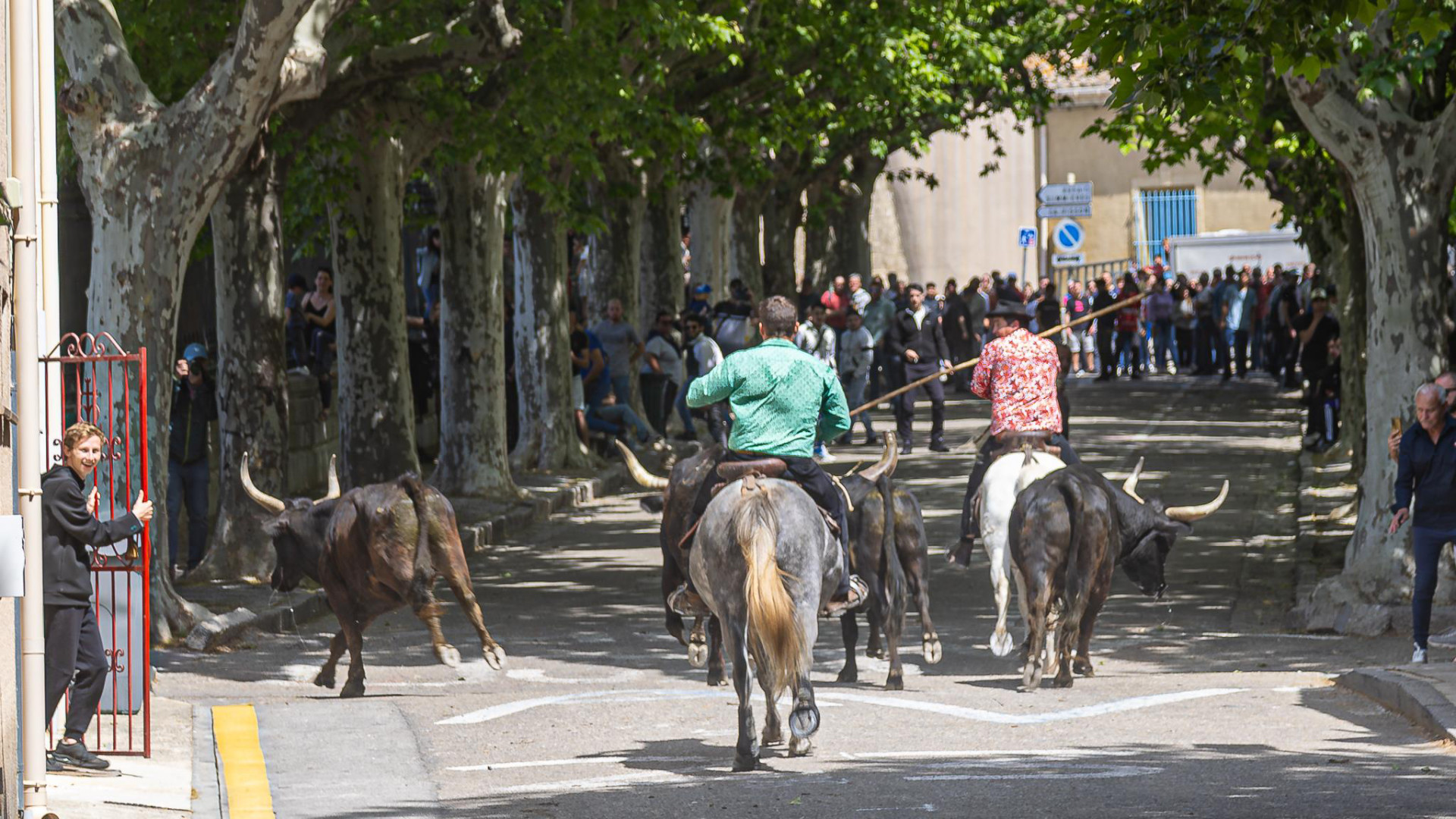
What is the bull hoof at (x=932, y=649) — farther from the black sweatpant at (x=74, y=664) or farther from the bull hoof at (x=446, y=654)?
the black sweatpant at (x=74, y=664)

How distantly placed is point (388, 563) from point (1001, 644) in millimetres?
3323

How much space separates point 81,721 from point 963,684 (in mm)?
4835

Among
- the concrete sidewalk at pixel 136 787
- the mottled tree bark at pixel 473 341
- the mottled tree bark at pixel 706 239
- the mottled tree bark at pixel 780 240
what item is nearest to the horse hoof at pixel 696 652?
the concrete sidewalk at pixel 136 787

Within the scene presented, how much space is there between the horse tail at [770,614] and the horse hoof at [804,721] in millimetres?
133

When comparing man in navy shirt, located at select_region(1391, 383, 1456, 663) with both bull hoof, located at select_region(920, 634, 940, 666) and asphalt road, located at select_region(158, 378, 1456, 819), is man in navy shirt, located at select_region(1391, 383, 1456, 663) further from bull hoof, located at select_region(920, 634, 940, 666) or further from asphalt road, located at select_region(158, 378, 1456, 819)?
bull hoof, located at select_region(920, 634, 940, 666)

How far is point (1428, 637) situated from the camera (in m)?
13.5

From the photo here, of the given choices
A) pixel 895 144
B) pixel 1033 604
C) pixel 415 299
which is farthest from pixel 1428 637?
pixel 895 144

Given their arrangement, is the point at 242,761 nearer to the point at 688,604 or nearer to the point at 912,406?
the point at 688,604

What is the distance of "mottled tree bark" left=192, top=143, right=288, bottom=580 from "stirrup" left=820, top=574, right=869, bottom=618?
7033 millimetres

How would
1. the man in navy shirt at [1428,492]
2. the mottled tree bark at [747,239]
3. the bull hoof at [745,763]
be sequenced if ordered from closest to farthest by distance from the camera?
the bull hoof at [745,763] → the man in navy shirt at [1428,492] → the mottled tree bark at [747,239]

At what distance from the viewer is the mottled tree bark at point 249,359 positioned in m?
16.8

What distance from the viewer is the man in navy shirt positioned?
504 inches

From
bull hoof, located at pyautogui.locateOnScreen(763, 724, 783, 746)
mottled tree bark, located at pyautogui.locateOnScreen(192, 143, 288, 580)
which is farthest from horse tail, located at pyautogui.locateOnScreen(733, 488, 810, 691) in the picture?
mottled tree bark, located at pyautogui.locateOnScreen(192, 143, 288, 580)

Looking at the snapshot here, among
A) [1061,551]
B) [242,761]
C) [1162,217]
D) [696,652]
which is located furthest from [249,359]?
[1162,217]
